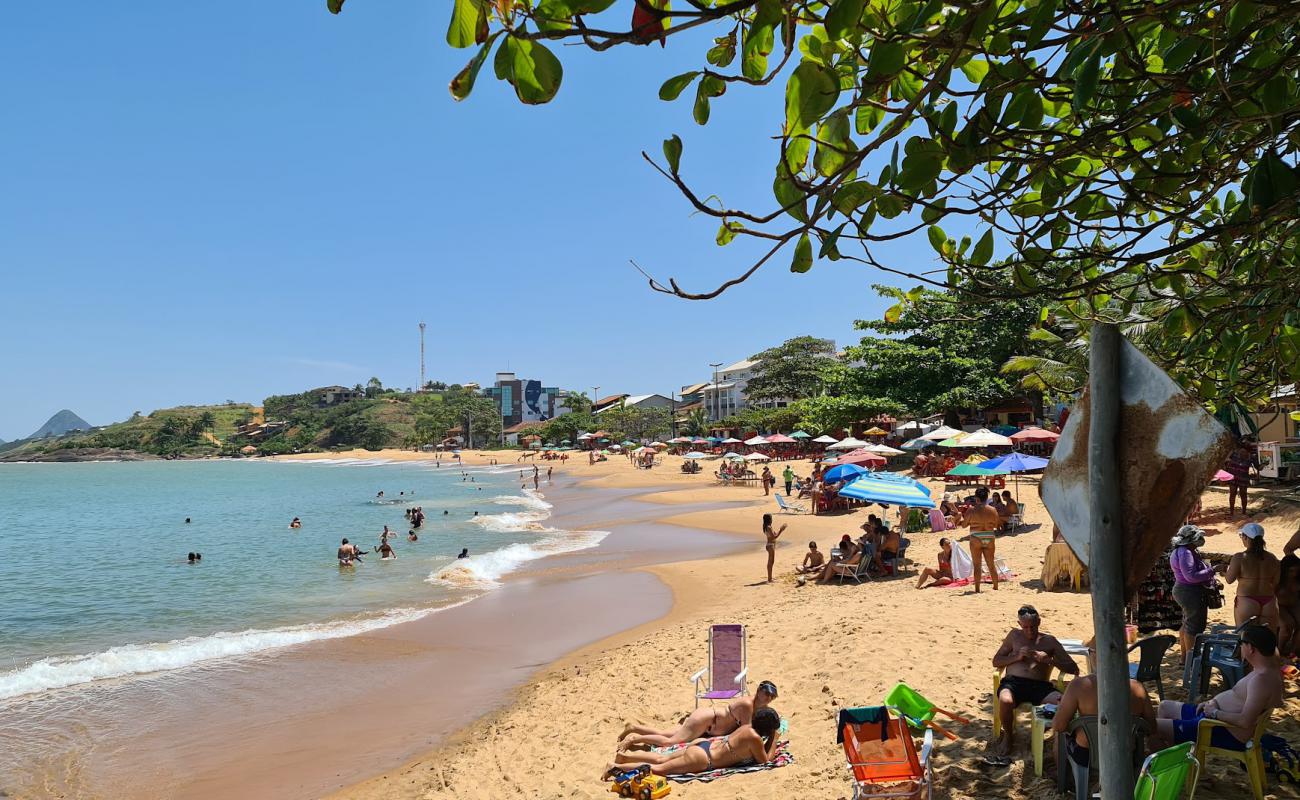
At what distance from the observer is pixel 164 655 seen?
11172 millimetres

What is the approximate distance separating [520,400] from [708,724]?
401ft

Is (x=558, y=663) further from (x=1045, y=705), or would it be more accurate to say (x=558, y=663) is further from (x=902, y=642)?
(x=1045, y=705)

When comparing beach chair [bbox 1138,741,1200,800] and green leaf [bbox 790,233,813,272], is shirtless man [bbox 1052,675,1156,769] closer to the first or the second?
beach chair [bbox 1138,741,1200,800]

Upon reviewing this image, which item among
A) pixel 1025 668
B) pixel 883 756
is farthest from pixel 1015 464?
pixel 883 756

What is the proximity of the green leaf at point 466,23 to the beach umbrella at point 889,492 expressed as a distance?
1001 centimetres

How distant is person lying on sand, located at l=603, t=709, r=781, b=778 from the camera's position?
207 inches

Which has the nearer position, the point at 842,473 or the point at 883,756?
the point at 883,756

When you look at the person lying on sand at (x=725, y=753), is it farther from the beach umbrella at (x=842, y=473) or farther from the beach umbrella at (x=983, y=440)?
the beach umbrella at (x=983, y=440)

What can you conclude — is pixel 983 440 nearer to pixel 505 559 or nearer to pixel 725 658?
pixel 505 559

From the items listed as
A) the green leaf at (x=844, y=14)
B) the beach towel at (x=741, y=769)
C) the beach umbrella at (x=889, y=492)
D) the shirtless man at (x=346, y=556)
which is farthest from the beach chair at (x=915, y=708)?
the shirtless man at (x=346, y=556)

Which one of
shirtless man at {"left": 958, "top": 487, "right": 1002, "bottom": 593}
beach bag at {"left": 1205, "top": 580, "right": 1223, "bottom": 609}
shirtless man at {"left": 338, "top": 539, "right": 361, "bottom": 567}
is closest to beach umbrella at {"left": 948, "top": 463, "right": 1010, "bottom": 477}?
shirtless man at {"left": 958, "top": 487, "right": 1002, "bottom": 593}

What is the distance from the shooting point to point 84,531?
1232 inches

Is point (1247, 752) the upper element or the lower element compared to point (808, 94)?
lower

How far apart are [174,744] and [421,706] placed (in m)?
2.50
